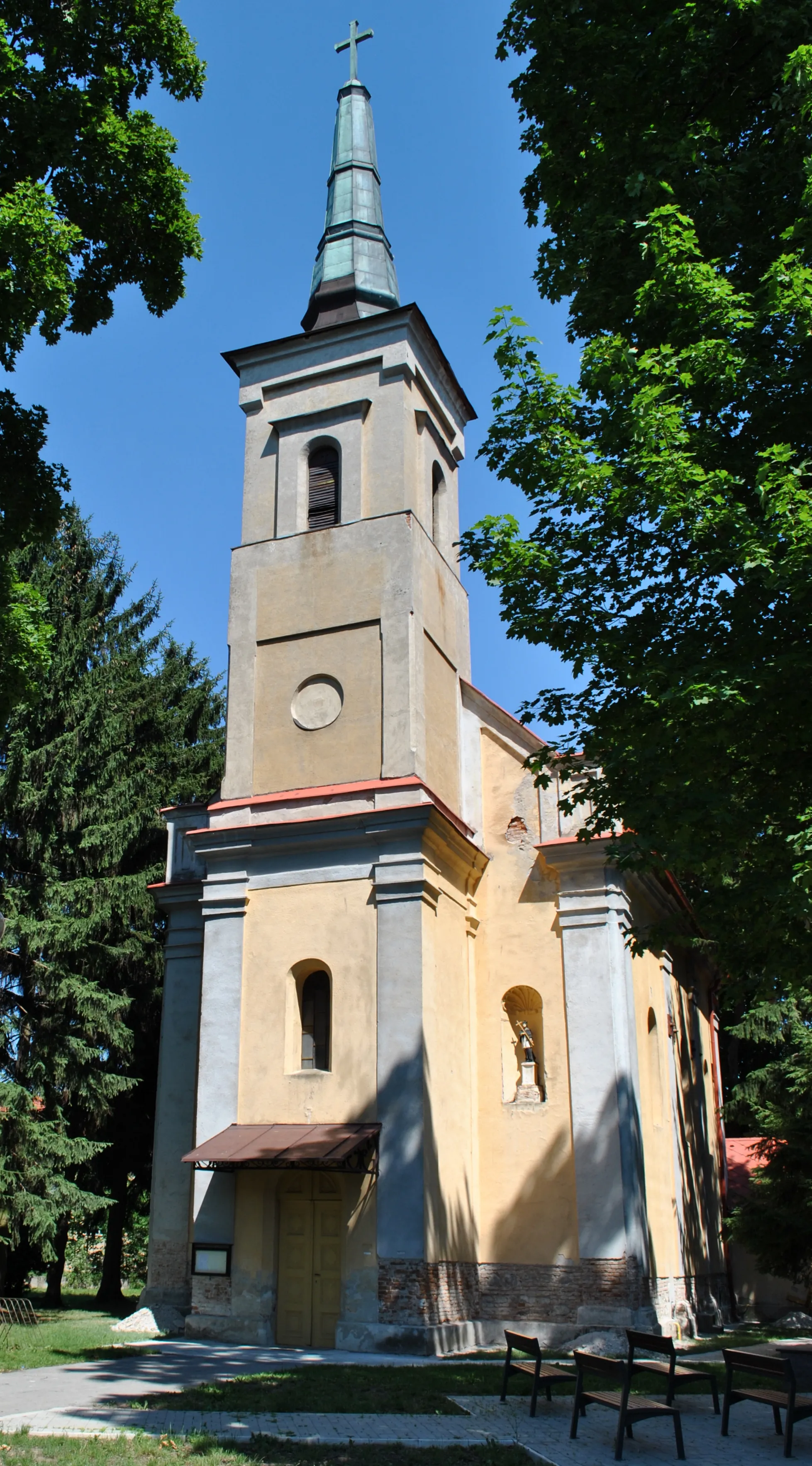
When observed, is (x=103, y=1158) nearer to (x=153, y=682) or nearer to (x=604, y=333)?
(x=153, y=682)

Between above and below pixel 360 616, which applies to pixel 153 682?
above

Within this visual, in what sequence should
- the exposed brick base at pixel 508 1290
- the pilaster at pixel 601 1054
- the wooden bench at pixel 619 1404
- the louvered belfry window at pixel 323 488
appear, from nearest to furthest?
the wooden bench at pixel 619 1404 < the exposed brick base at pixel 508 1290 < the pilaster at pixel 601 1054 < the louvered belfry window at pixel 323 488

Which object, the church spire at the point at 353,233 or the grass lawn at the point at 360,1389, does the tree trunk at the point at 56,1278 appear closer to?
the grass lawn at the point at 360,1389

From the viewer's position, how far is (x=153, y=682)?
85.4 feet

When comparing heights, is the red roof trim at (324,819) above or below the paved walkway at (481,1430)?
above

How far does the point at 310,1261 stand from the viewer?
1486cm

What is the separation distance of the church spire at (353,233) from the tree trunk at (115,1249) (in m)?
16.8

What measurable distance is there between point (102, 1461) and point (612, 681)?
660cm

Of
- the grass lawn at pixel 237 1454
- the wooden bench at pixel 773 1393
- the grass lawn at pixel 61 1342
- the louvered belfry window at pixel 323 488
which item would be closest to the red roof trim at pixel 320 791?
the louvered belfry window at pixel 323 488

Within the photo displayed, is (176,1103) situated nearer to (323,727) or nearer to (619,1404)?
(323,727)

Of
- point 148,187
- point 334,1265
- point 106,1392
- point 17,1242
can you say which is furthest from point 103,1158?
point 148,187

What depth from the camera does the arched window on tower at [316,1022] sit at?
15781 millimetres

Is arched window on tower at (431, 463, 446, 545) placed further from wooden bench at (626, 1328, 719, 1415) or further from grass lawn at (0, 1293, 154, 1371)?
wooden bench at (626, 1328, 719, 1415)

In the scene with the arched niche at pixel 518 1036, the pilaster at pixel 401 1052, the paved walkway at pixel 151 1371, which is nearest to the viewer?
the paved walkway at pixel 151 1371
